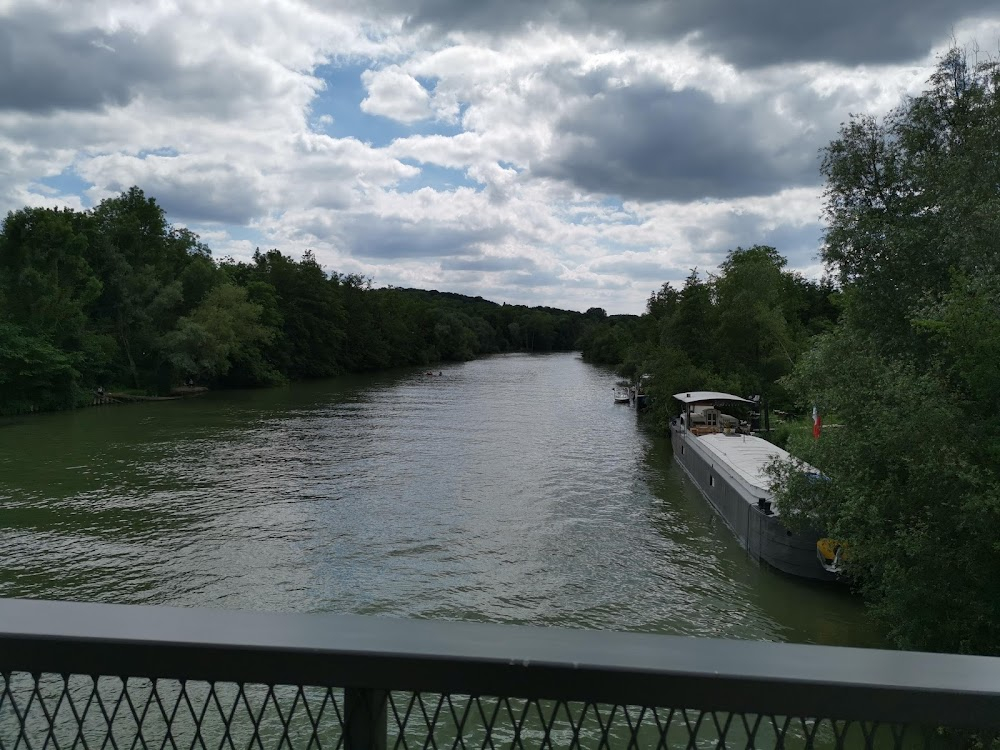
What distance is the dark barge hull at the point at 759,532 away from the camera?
18.6m

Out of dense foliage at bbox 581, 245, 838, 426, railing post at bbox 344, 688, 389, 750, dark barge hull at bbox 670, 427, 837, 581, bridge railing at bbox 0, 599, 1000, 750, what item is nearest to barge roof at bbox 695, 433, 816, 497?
dark barge hull at bbox 670, 427, 837, 581

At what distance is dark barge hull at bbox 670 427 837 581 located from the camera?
732 inches

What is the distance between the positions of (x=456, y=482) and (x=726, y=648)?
28.2 metres

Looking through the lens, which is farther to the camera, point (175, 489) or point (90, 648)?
point (175, 489)

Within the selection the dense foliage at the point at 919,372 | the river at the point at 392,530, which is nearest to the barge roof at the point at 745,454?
the river at the point at 392,530

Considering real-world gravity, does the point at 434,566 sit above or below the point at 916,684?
below

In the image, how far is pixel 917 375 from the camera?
14.1 metres

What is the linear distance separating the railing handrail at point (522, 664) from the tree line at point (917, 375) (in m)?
10.0

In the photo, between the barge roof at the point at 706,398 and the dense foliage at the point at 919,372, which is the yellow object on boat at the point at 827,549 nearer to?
the dense foliage at the point at 919,372

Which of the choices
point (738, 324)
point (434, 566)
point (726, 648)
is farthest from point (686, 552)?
point (738, 324)

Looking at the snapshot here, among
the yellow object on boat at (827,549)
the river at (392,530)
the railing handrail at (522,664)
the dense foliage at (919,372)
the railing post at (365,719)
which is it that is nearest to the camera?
the railing handrail at (522,664)

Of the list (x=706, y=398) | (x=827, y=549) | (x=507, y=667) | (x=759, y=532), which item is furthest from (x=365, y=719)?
(x=706, y=398)

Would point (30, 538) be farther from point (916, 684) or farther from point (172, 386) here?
point (172, 386)

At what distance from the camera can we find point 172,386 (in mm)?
61281
